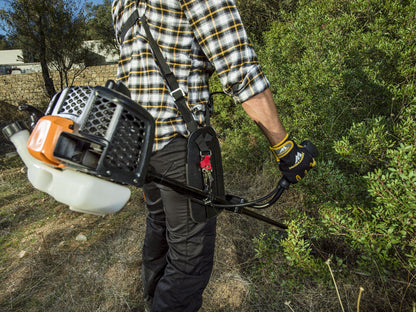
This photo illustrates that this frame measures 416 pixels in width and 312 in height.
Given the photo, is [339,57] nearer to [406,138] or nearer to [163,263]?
[406,138]

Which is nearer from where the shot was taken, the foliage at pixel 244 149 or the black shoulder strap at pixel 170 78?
the black shoulder strap at pixel 170 78

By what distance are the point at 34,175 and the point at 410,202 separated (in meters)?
1.52

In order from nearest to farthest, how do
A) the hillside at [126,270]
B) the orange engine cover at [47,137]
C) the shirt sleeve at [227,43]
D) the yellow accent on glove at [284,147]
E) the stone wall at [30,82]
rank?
the orange engine cover at [47,137] < the shirt sleeve at [227,43] < the yellow accent on glove at [284,147] < the hillside at [126,270] < the stone wall at [30,82]

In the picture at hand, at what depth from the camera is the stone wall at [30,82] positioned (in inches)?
704

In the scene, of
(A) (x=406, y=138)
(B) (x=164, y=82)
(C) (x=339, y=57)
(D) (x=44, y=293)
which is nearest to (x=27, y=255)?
(D) (x=44, y=293)

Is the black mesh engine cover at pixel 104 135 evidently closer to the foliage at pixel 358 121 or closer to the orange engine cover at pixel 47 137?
the orange engine cover at pixel 47 137

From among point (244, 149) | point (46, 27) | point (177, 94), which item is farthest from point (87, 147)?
point (46, 27)

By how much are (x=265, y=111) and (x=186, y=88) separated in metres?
0.40

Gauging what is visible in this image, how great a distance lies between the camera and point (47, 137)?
2.76 ft

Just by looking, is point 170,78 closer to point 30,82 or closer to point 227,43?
point 227,43

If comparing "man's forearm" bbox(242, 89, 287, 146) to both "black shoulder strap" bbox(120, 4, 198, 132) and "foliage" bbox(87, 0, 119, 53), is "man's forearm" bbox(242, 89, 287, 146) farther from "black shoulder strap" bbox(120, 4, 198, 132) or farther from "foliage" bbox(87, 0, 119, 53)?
"foliage" bbox(87, 0, 119, 53)

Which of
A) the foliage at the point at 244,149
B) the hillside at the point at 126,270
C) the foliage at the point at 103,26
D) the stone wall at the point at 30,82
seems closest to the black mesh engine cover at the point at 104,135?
the hillside at the point at 126,270

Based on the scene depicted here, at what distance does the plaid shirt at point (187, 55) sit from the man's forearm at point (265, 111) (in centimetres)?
4

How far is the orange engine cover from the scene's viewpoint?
0.84 meters
